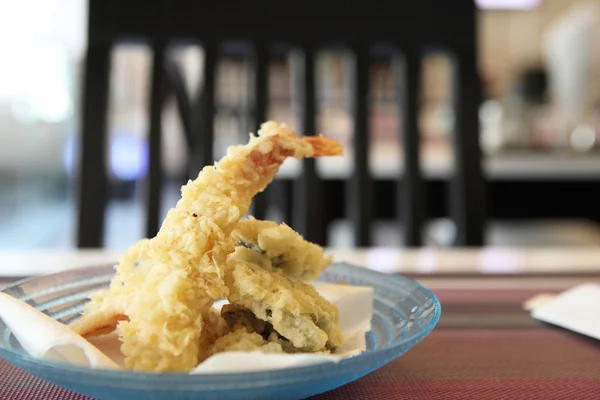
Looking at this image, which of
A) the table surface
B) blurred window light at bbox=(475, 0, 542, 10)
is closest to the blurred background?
blurred window light at bbox=(475, 0, 542, 10)

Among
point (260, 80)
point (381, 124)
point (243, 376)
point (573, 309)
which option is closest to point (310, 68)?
point (260, 80)

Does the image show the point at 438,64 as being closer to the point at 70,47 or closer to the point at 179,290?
the point at 70,47

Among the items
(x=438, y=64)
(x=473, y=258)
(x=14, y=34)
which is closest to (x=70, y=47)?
(x=14, y=34)

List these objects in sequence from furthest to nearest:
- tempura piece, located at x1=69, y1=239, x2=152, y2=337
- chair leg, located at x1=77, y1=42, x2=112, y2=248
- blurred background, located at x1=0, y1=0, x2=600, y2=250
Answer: blurred background, located at x1=0, y1=0, x2=600, y2=250 < chair leg, located at x1=77, y1=42, x2=112, y2=248 < tempura piece, located at x1=69, y1=239, x2=152, y2=337

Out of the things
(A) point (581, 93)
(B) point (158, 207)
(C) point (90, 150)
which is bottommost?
(B) point (158, 207)

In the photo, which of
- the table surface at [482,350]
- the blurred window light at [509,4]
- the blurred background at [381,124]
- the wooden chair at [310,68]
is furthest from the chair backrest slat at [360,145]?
the blurred window light at [509,4]

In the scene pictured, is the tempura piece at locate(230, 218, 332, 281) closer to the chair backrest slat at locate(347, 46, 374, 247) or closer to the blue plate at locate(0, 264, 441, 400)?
the blue plate at locate(0, 264, 441, 400)
